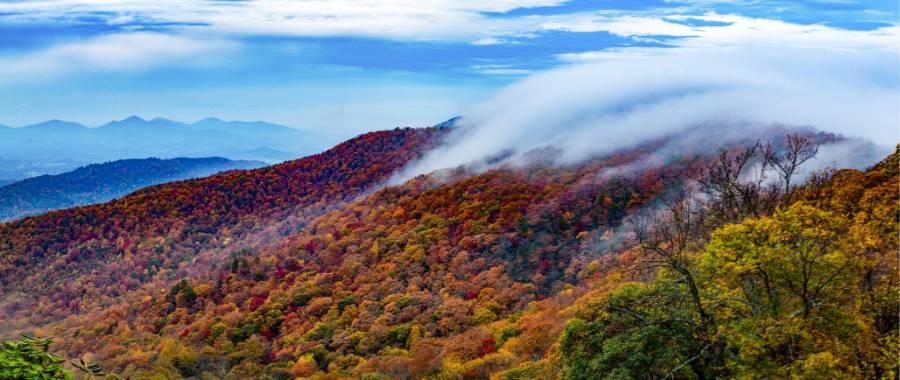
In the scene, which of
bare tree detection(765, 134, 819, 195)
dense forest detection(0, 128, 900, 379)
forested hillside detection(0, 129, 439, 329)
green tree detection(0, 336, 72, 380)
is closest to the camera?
green tree detection(0, 336, 72, 380)

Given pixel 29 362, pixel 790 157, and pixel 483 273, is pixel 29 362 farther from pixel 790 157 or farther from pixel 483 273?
pixel 483 273

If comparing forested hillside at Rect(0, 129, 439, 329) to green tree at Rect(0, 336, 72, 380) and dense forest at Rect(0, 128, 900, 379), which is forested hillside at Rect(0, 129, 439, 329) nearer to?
dense forest at Rect(0, 128, 900, 379)

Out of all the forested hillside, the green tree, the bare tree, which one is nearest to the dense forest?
the green tree

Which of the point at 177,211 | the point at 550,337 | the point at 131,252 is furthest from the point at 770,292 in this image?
the point at 177,211

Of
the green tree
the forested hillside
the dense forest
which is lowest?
the forested hillside

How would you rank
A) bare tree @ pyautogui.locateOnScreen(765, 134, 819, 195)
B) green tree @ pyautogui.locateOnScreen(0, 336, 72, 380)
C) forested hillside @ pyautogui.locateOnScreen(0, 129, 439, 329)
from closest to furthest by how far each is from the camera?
green tree @ pyautogui.locateOnScreen(0, 336, 72, 380)
bare tree @ pyautogui.locateOnScreen(765, 134, 819, 195)
forested hillside @ pyautogui.locateOnScreen(0, 129, 439, 329)

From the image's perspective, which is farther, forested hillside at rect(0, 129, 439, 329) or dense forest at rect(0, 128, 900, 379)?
forested hillside at rect(0, 129, 439, 329)

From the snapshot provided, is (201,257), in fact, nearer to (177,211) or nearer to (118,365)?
(177,211)


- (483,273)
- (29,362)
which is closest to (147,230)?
(483,273)

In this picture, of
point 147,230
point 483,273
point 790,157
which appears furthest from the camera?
point 147,230

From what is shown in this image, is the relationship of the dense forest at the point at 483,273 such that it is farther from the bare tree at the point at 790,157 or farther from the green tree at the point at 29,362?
the bare tree at the point at 790,157
